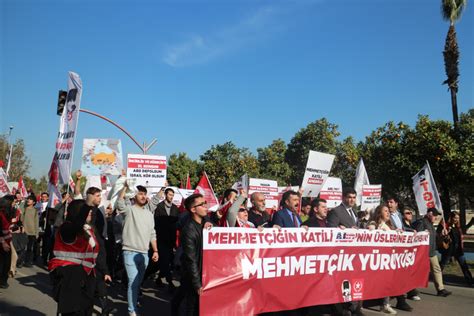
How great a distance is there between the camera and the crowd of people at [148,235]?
176 inches

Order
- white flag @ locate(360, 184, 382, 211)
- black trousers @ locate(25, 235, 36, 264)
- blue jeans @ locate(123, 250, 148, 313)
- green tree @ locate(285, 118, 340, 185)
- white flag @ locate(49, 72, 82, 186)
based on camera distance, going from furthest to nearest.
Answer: green tree @ locate(285, 118, 340, 185), white flag @ locate(360, 184, 382, 211), black trousers @ locate(25, 235, 36, 264), white flag @ locate(49, 72, 82, 186), blue jeans @ locate(123, 250, 148, 313)

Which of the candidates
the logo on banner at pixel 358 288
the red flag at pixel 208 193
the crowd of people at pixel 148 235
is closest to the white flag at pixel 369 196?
the crowd of people at pixel 148 235

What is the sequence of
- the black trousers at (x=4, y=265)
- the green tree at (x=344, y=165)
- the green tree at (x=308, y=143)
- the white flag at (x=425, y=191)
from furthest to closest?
the green tree at (x=308, y=143) < the green tree at (x=344, y=165) < the white flag at (x=425, y=191) < the black trousers at (x=4, y=265)

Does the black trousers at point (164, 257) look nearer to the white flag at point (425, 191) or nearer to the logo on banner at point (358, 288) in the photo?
the logo on banner at point (358, 288)

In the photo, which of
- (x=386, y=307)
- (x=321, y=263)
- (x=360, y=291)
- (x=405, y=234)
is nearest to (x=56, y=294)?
(x=321, y=263)

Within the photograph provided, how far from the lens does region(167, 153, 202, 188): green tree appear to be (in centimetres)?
5497

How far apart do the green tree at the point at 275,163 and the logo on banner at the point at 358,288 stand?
43281 millimetres

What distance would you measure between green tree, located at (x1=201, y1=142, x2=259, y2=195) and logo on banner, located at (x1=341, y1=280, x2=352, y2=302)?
43684 mm

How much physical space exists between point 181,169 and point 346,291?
4960 centimetres

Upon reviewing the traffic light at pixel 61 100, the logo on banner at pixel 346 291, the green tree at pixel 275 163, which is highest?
the green tree at pixel 275 163

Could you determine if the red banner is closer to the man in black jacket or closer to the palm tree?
the man in black jacket

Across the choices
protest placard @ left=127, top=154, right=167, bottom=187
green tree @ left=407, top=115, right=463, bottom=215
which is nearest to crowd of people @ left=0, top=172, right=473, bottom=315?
protest placard @ left=127, top=154, right=167, bottom=187

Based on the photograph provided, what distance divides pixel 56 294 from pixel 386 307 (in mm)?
5162

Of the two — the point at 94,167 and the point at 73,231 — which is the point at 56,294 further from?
the point at 94,167
